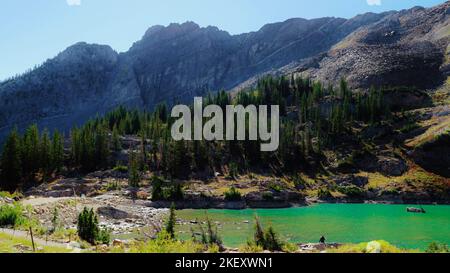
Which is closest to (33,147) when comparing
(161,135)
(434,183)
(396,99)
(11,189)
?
(11,189)

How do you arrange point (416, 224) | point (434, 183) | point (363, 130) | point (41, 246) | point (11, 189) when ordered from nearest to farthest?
1. point (41, 246)
2. point (416, 224)
3. point (11, 189)
4. point (434, 183)
5. point (363, 130)

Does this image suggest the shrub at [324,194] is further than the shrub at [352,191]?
No

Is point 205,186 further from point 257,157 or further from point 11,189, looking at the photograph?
point 11,189

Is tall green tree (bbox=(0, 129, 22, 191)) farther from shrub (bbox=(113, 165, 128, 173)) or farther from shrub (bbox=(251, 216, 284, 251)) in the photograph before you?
shrub (bbox=(251, 216, 284, 251))

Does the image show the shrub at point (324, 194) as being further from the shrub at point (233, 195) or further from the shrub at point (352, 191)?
the shrub at point (233, 195)

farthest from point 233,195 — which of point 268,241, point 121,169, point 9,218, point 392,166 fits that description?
point 9,218

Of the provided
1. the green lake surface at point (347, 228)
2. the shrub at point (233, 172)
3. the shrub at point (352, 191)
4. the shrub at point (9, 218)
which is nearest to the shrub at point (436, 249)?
the green lake surface at point (347, 228)

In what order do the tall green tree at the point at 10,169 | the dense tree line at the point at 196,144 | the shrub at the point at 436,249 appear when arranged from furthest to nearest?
the dense tree line at the point at 196,144, the tall green tree at the point at 10,169, the shrub at the point at 436,249

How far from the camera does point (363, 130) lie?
141625 mm

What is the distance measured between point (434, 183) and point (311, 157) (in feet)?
123

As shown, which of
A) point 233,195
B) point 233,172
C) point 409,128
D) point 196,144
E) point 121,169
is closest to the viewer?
point 233,195

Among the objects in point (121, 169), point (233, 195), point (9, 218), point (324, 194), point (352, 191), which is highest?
point (9, 218)

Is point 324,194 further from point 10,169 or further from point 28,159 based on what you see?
point 10,169

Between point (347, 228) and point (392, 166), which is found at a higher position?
point (392, 166)
